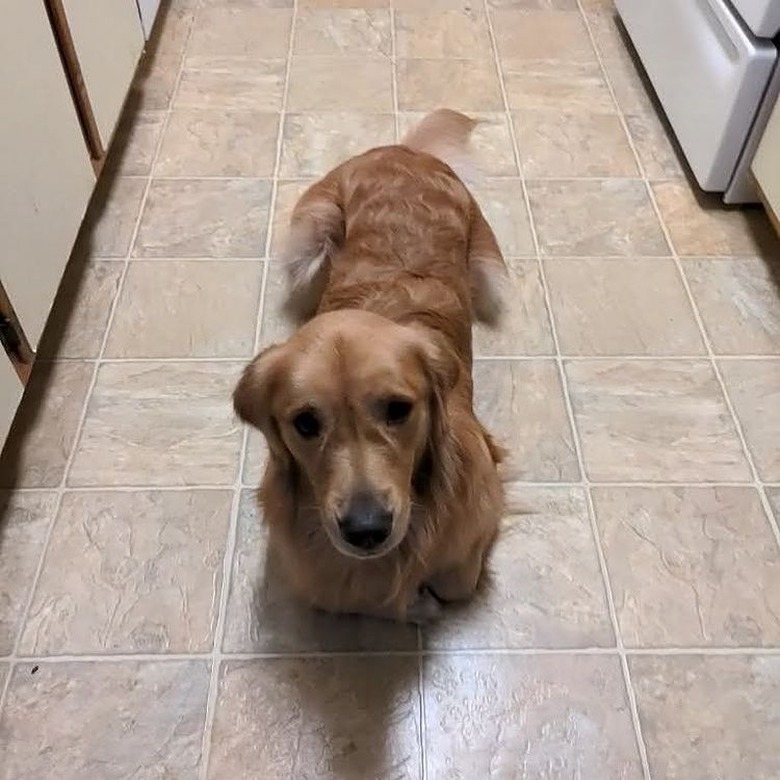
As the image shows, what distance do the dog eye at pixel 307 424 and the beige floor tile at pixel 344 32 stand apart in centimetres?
203

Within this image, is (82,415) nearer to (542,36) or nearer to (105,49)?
(105,49)

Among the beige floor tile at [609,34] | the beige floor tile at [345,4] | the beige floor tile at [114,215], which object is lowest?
the beige floor tile at [345,4]

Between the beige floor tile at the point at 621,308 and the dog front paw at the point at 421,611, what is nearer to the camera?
the dog front paw at the point at 421,611

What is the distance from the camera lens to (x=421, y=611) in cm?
154

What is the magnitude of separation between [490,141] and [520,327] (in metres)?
0.77

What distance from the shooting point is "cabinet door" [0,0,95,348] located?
1719 millimetres

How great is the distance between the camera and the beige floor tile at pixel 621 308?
2.01 m

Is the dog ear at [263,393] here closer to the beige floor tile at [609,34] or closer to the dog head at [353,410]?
the dog head at [353,410]

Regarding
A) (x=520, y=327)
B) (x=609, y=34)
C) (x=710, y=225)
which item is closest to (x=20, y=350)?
(x=520, y=327)

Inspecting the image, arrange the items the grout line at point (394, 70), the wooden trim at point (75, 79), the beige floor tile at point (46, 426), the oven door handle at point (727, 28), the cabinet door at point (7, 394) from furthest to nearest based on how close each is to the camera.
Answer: the grout line at point (394, 70) → the oven door handle at point (727, 28) → the wooden trim at point (75, 79) → the beige floor tile at point (46, 426) → the cabinet door at point (7, 394)

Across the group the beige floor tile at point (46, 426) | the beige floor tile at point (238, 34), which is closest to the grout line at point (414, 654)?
the beige floor tile at point (46, 426)

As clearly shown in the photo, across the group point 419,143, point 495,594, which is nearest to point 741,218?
point 419,143

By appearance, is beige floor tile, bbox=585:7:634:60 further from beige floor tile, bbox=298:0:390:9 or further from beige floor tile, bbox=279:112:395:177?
beige floor tile, bbox=279:112:395:177

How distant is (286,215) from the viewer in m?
2.33
